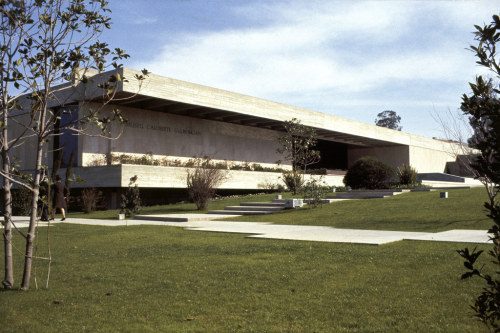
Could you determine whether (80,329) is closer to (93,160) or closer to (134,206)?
(134,206)

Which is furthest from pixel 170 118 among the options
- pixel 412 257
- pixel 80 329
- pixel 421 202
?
pixel 80 329

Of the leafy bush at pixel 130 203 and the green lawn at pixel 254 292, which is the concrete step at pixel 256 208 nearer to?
the leafy bush at pixel 130 203

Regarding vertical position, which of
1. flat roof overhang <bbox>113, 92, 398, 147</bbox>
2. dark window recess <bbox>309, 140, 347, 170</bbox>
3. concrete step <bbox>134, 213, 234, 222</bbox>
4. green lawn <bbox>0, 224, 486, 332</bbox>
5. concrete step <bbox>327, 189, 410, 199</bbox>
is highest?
flat roof overhang <bbox>113, 92, 398, 147</bbox>

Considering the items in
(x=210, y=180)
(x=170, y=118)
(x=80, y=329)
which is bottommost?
(x=80, y=329)

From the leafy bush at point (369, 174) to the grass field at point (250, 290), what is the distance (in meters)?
14.9

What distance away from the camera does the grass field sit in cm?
438

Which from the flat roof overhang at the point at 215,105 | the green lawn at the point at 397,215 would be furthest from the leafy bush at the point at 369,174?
the flat roof overhang at the point at 215,105

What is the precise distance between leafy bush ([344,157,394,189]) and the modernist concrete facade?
430 centimetres

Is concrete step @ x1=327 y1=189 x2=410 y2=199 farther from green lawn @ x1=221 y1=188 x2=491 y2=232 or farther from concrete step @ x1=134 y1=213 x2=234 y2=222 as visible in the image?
concrete step @ x1=134 y1=213 x2=234 y2=222

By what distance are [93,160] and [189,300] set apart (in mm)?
24528

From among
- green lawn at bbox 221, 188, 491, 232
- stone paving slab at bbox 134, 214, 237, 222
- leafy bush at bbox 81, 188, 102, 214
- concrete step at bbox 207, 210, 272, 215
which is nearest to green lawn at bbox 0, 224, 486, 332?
green lawn at bbox 221, 188, 491, 232

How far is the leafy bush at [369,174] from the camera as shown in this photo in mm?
23656

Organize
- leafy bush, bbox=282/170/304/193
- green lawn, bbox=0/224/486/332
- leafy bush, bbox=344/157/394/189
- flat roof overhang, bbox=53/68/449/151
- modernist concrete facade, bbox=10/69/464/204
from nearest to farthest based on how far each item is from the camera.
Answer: green lawn, bbox=0/224/486/332 < leafy bush, bbox=344/157/394/189 < modernist concrete facade, bbox=10/69/464/204 < flat roof overhang, bbox=53/68/449/151 < leafy bush, bbox=282/170/304/193

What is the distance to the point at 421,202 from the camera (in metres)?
17.6
